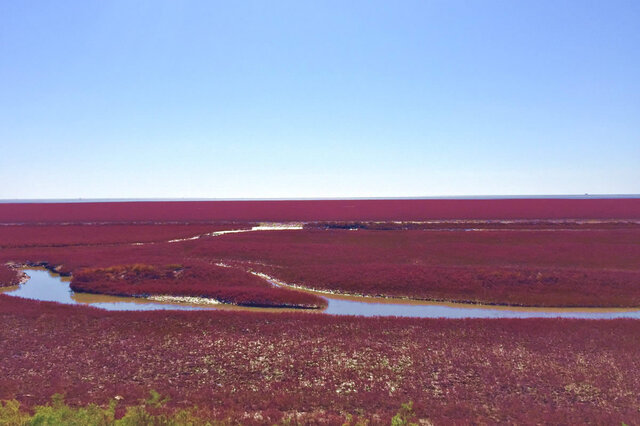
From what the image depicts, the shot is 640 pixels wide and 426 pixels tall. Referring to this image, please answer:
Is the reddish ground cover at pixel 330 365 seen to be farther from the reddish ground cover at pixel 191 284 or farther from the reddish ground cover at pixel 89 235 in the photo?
the reddish ground cover at pixel 89 235

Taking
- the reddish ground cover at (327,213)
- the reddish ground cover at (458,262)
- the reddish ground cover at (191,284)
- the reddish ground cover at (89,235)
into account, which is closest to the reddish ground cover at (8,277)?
the reddish ground cover at (191,284)

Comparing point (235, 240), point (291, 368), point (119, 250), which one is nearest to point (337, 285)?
point (291, 368)

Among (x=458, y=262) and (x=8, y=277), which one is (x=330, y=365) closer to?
(x=458, y=262)

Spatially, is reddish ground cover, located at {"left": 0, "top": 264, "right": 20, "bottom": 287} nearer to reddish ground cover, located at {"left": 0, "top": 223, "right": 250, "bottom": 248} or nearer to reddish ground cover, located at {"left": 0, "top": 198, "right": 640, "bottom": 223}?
reddish ground cover, located at {"left": 0, "top": 223, "right": 250, "bottom": 248}

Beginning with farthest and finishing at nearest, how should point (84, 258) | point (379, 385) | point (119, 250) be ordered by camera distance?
point (119, 250) < point (84, 258) < point (379, 385)

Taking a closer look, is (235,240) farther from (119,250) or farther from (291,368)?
(291,368)

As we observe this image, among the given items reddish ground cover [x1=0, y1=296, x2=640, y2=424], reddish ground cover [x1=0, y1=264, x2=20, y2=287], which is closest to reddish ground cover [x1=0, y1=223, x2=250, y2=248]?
reddish ground cover [x1=0, y1=264, x2=20, y2=287]
